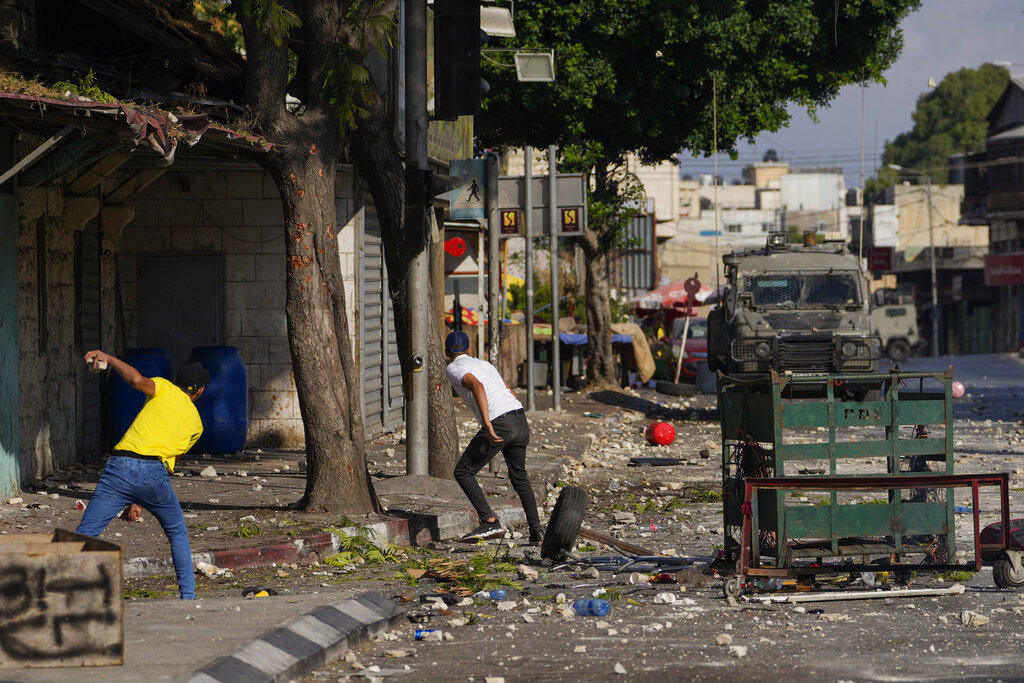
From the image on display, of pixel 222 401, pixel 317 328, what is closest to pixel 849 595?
pixel 317 328

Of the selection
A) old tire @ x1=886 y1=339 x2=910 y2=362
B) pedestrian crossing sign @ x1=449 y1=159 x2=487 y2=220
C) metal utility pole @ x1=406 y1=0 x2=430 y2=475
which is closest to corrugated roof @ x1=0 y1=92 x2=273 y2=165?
metal utility pole @ x1=406 y1=0 x2=430 y2=475

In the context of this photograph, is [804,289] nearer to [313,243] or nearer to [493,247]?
[493,247]

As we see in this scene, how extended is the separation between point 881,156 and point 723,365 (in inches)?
3949

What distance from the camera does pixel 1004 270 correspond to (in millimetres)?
57469

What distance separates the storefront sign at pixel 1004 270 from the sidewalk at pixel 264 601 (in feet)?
153

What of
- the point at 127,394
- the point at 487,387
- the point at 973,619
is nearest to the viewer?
the point at 973,619

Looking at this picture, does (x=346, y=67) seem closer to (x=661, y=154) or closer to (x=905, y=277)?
(x=661, y=154)

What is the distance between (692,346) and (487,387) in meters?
24.2

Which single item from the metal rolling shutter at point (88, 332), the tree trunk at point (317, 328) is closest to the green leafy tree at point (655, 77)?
the metal rolling shutter at point (88, 332)

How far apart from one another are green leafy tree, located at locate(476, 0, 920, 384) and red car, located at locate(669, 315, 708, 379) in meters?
6.08

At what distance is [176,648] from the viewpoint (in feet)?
19.4

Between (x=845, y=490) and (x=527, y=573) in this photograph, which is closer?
(x=845, y=490)

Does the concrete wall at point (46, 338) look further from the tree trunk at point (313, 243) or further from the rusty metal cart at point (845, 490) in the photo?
the rusty metal cart at point (845, 490)

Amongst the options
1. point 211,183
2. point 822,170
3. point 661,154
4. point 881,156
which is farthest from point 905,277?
point 211,183
